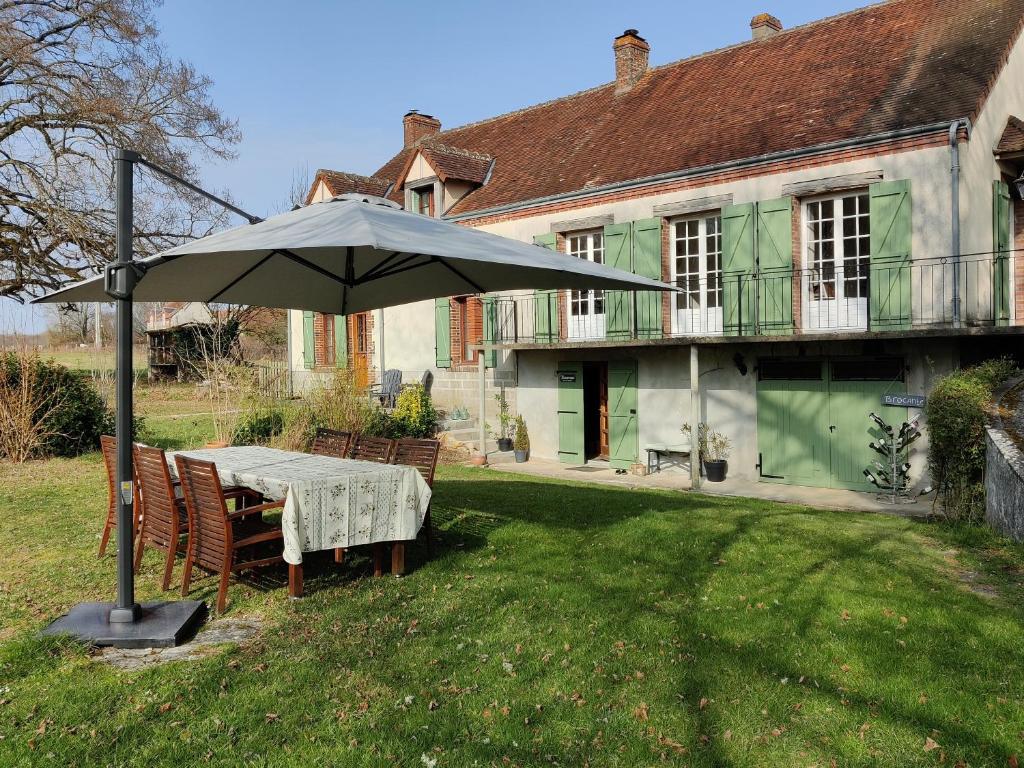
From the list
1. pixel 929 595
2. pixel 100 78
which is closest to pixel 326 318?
pixel 100 78

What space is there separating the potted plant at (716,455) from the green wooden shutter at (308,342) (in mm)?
11566

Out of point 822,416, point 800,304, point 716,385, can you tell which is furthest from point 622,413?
point 800,304

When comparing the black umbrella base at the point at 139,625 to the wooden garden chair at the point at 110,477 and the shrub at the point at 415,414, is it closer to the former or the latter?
the wooden garden chair at the point at 110,477

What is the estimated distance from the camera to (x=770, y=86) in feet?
46.7

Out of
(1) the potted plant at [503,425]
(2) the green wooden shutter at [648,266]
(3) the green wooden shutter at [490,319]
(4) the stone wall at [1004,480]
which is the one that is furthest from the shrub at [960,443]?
(3) the green wooden shutter at [490,319]

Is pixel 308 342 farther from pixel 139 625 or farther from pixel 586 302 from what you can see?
pixel 139 625

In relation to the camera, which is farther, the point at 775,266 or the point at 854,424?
the point at 775,266

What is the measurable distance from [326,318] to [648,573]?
16.9m

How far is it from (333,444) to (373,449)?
1.63 feet

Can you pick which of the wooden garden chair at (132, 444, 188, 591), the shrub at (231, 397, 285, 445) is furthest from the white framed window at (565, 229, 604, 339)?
the wooden garden chair at (132, 444, 188, 591)

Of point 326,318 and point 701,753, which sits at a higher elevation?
point 326,318

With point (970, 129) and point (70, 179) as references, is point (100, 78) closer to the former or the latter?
point (70, 179)

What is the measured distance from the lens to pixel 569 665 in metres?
3.80

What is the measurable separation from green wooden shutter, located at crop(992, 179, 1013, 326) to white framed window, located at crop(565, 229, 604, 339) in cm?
629
